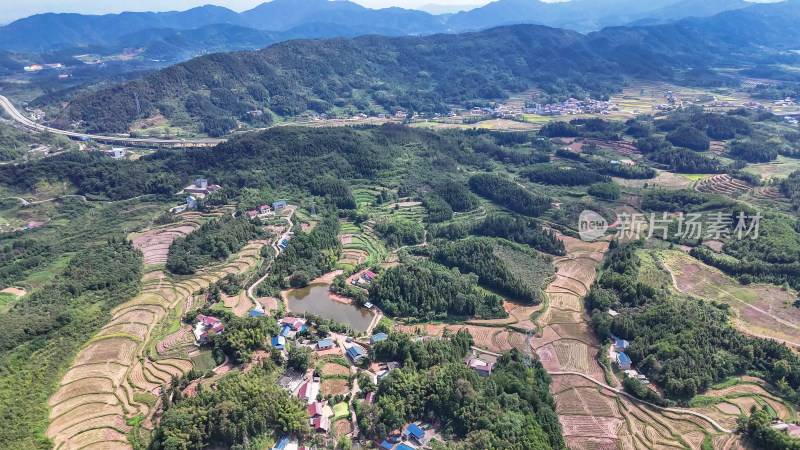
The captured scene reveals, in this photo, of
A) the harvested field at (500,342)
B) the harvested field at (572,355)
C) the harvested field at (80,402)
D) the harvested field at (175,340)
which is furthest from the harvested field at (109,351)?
the harvested field at (572,355)

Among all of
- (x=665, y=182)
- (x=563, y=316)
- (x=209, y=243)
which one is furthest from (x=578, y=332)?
(x=665, y=182)

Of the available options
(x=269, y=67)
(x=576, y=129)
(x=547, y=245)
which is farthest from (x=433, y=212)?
(x=269, y=67)

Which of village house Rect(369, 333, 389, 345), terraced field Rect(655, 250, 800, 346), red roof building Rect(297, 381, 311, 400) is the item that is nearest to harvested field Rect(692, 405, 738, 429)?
terraced field Rect(655, 250, 800, 346)

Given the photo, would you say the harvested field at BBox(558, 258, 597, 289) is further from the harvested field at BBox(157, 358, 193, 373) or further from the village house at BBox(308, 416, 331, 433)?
the harvested field at BBox(157, 358, 193, 373)

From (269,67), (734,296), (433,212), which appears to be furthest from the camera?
(269,67)

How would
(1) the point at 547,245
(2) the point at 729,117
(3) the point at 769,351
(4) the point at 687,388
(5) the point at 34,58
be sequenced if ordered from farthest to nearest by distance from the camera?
1. (5) the point at 34,58
2. (2) the point at 729,117
3. (1) the point at 547,245
4. (3) the point at 769,351
5. (4) the point at 687,388

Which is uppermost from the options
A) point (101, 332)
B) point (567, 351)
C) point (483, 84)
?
point (483, 84)

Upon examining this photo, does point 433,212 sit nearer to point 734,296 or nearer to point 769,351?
point 734,296

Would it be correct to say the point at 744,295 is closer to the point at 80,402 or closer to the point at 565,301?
the point at 565,301
